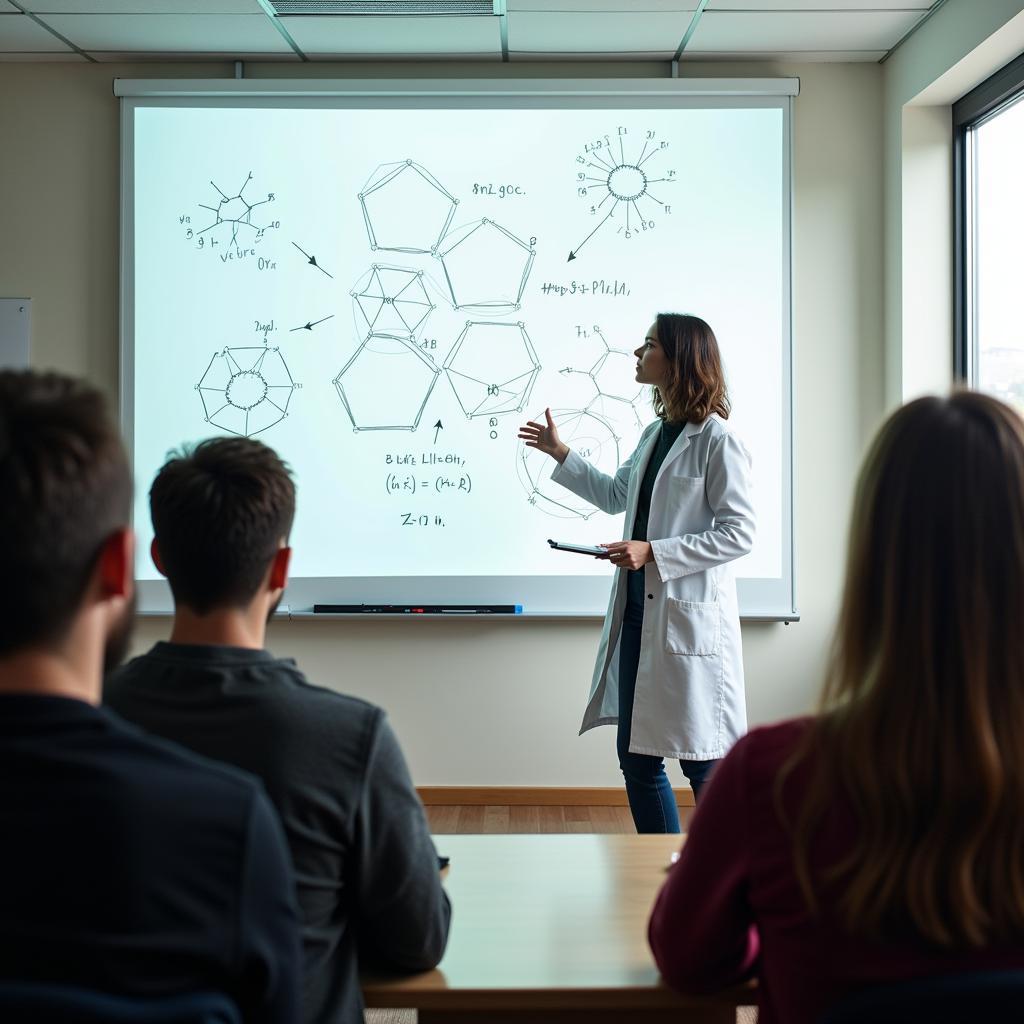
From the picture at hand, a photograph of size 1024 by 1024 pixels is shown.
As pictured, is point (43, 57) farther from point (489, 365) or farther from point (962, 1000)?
point (962, 1000)

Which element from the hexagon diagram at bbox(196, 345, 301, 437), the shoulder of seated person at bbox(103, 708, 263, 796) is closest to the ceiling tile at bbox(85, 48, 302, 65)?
the hexagon diagram at bbox(196, 345, 301, 437)

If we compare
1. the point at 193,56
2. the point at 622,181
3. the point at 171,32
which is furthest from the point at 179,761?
the point at 193,56

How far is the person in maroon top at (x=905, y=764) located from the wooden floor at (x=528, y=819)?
8.48ft

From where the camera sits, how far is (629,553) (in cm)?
262

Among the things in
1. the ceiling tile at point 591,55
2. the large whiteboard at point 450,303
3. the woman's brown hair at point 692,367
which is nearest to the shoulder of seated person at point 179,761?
the woman's brown hair at point 692,367

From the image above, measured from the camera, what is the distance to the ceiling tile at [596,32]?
328cm

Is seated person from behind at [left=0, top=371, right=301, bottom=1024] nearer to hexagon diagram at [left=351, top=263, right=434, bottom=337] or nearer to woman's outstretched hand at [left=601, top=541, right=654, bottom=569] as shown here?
woman's outstretched hand at [left=601, top=541, right=654, bottom=569]

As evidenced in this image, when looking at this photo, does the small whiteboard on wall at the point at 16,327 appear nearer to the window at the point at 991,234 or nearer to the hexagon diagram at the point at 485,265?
the hexagon diagram at the point at 485,265

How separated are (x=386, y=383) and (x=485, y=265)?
0.56 metres

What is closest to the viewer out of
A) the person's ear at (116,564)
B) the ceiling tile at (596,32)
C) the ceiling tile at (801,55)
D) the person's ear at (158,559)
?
the person's ear at (116,564)

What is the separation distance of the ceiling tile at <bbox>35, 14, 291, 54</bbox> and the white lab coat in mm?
2077

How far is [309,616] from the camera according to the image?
3.64m

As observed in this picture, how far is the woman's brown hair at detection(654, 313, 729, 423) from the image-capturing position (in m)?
2.73

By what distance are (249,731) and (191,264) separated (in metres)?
2.94
